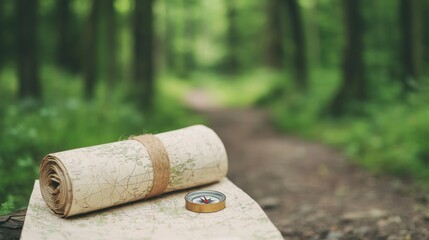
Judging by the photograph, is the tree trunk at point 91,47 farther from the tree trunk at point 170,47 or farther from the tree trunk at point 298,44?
the tree trunk at point 170,47

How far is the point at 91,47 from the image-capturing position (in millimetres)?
8703

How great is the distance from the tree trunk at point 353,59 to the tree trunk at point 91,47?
6.15 metres

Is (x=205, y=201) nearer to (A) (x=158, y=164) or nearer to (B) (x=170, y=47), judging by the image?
(A) (x=158, y=164)

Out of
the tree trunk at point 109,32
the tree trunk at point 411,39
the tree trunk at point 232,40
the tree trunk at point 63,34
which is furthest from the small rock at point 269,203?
the tree trunk at point 232,40

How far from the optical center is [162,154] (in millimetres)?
3322

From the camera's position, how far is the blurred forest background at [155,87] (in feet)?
21.2

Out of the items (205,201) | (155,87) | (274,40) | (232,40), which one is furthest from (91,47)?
(232,40)

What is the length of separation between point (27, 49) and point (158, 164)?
6.70 meters

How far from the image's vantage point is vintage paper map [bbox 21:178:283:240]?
2756 mm

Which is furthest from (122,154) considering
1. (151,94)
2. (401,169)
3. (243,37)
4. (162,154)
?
(243,37)

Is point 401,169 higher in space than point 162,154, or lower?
lower

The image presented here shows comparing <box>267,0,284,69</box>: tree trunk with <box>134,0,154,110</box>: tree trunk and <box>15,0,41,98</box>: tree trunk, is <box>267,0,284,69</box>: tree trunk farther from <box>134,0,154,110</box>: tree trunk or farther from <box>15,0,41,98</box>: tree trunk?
<box>15,0,41,98</box>: tree trunk

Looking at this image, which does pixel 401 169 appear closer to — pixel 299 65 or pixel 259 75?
pixel 299 65

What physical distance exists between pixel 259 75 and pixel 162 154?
1775 centimetres
